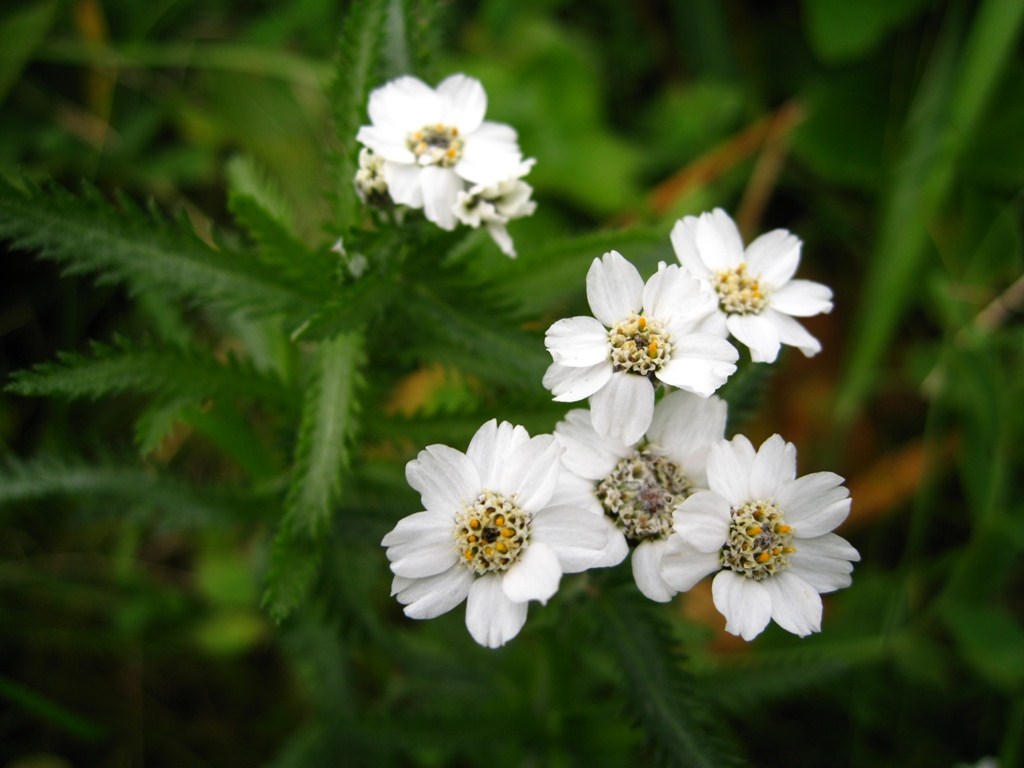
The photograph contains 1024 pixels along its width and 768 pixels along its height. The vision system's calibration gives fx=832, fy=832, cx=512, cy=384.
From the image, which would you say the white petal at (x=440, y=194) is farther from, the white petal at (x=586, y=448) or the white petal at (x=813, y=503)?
the white petal at (x=813, y=503)

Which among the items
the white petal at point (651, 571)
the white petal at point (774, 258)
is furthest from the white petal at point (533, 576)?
the white petal at point (774, 258)

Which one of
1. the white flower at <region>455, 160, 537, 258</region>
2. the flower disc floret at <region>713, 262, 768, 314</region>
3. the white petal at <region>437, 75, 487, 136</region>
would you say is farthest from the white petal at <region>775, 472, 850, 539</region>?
the white petal at <region>437, 75, 487, 136</region>

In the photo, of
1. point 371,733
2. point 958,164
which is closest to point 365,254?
point 371,733

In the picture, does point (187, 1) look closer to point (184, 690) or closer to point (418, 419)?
point (418, 419)

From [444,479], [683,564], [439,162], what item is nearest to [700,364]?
[683,564]

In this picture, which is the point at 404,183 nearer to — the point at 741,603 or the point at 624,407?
the point at 624,407
